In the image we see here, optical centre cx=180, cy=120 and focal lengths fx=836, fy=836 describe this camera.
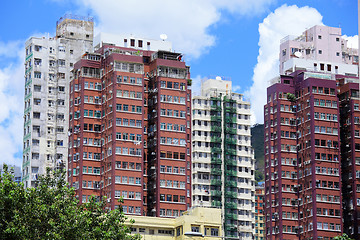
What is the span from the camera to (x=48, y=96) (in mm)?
184500

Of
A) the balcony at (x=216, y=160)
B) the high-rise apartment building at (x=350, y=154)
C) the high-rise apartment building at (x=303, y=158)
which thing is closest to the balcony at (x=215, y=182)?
the balcony at (x=216, y=160)

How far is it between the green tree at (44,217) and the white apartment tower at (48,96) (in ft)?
313

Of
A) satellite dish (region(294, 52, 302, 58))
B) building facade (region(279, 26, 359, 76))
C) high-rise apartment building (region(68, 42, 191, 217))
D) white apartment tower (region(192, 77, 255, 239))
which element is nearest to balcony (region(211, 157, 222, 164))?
white apartment tower (region(192, 77, 255, 239))

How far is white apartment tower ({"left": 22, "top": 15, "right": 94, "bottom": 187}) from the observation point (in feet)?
596

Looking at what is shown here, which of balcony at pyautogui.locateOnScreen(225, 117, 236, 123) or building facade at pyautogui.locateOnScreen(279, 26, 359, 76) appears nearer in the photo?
building facade at pyautogui.locateOnScreen(279, 26, 359, 76)

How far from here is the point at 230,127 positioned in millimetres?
198500

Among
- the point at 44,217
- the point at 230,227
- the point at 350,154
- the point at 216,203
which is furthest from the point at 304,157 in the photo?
the point at 44,217

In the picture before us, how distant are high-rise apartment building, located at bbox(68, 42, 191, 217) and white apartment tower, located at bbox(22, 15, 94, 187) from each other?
16104mm

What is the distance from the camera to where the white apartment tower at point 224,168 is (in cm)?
19225

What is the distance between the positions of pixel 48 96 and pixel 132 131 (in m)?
33.8

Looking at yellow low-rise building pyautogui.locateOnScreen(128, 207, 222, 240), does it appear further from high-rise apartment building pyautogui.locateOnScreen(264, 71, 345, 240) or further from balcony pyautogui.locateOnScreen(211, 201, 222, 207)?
balcony pyautogui.locateOnScreen(211, 201, 222, 207)

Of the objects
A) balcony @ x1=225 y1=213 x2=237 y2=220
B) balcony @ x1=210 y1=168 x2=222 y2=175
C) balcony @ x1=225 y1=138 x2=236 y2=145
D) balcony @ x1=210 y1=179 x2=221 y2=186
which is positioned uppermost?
balcony @ x1=225 y1=138 x2=236 y2=145

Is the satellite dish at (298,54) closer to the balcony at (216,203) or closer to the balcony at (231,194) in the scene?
the balcony at (231,194)

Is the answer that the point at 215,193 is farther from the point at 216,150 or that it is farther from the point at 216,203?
the point at 216,150
